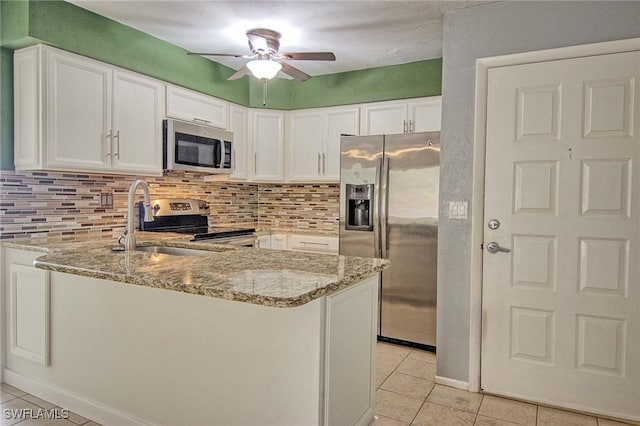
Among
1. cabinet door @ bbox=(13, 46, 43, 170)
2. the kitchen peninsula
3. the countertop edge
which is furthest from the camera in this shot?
cabinet door @ bbox=(13, 46, 43, 170)

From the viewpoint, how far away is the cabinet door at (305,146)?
4.34m

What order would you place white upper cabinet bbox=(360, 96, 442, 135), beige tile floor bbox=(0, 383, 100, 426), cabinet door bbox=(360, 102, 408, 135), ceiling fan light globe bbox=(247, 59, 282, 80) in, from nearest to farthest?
beige tile floor bbox=(0, 383, 100, 426), ceiling fan light globe bbox=(247, 59, 282, 80), white upper cabinet bbox=(360, 96, 442, 135), cabinet door bbox=(360, 102, 408, 135)

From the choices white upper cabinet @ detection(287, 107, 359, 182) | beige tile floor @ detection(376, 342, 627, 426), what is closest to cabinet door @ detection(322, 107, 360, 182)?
white upper cabinet @ detection(287, 107, 359, 182)

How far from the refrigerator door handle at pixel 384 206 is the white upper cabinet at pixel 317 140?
0.84 metres

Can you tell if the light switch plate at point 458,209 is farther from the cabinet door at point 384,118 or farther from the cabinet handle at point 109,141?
the cabinet handle at point 109,141

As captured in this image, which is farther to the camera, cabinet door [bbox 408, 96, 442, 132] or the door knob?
cabinet door [bbox 408, 96, 442, 132]

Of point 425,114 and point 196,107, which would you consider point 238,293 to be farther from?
point 425,114

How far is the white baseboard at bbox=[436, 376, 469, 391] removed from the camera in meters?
2.64

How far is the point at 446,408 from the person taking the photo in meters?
2.40

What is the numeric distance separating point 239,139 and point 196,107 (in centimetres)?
63

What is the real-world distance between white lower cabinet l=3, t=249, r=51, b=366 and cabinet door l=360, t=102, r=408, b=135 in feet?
9.60

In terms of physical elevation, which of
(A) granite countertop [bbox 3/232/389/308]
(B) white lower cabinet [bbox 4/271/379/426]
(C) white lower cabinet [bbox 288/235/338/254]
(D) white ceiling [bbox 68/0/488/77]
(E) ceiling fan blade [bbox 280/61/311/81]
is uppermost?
(D) white ceiling [bbox 68/0/488/77]

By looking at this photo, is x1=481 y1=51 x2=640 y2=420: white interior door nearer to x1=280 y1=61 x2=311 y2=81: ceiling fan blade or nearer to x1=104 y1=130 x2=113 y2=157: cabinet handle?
x1=280 y1=61 x2=311 y2=81: ceiling fan blade

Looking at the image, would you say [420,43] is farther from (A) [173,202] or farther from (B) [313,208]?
(A) [173,202]
